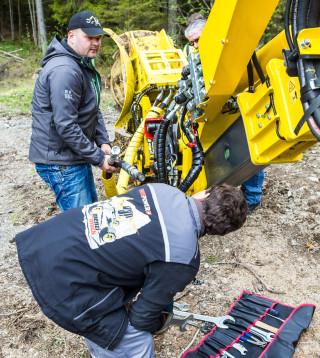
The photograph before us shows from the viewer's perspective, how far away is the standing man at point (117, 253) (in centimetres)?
173

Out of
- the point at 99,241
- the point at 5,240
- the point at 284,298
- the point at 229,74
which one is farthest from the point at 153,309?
the point at 5,240

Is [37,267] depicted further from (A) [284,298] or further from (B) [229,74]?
(A) [284,298]

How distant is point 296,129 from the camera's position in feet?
5.62

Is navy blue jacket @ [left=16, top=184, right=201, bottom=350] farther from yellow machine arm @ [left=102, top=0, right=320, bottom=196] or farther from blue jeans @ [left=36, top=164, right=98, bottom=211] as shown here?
blue jeans @ [left=36, top=164, right=98, bottom=211]

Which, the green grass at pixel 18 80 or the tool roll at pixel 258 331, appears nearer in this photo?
the tool roll at pixel 258 331

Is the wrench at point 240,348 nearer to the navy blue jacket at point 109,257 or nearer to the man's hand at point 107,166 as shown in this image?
the navy blue jacket at point 109,257

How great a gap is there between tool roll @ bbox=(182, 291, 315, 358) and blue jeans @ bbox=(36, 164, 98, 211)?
152 centimetres

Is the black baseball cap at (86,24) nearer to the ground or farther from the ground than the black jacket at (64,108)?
farther from the ground

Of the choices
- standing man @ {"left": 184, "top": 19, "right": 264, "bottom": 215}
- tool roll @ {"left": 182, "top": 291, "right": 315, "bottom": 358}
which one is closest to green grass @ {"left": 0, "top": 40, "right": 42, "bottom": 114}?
standing man @ {"left": 184, "top": 19, "right": 264, "bottom": 215}

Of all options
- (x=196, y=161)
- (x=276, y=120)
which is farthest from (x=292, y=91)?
(x=196, y=161)

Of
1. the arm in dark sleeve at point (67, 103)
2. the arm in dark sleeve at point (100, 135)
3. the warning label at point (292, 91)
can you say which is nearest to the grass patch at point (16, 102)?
the arm in dark sleeve at point (100, 135)

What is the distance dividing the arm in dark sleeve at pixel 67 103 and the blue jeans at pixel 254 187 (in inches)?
83.8

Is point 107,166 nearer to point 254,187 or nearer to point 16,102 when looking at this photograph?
point 254,187

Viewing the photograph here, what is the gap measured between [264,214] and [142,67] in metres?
2.33
